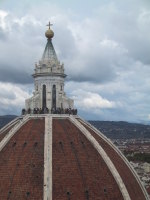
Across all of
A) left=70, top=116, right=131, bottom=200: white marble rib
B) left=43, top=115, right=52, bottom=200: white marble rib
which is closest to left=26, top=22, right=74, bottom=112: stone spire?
left=70, top=116, right=131, bottom=200: white marble rib

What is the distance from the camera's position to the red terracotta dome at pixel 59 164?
1155 inches

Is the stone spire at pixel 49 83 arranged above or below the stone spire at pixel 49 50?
below

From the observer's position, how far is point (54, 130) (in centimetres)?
3262

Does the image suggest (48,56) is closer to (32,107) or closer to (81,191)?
(32,107)

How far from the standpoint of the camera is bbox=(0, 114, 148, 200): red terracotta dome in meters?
29.3

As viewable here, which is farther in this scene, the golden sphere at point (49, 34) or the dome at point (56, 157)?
the golden sphere at point (49, 34)

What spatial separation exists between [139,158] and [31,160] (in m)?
99.6

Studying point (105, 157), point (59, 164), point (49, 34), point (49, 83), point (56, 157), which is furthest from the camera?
point (49, 34)

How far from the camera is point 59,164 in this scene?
3039cm

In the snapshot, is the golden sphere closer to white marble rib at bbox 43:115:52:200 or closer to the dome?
the dome

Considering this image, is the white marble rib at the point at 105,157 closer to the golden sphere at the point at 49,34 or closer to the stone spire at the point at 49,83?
the stone spire at the point at 49,83

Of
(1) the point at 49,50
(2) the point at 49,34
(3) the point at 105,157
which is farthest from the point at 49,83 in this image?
(3) the point at 105,157

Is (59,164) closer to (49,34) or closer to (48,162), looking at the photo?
(48,162)

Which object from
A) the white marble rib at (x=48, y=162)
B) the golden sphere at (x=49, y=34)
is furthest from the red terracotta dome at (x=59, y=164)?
the golden sphere at (x=49, y=34)
